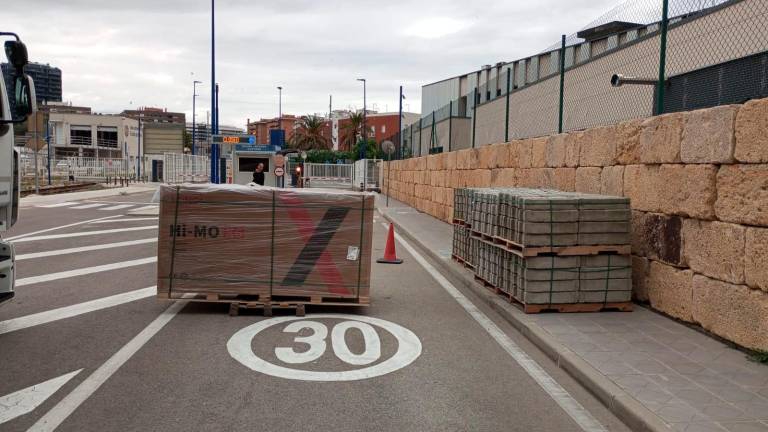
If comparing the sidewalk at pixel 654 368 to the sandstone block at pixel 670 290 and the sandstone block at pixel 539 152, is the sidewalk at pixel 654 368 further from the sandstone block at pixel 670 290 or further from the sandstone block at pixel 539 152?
the sandstone block at pixel 539 152

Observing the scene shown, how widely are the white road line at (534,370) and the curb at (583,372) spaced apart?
0.64ft

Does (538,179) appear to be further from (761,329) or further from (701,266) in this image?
(761,329)

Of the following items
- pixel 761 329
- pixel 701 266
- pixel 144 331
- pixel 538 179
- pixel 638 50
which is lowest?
pixel 144 331

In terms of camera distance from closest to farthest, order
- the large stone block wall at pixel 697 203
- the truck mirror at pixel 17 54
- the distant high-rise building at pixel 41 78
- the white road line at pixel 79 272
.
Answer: the large stone block wall at pixel 697 203
the truck mirror at pixel 17 54
the distant high-rise building at pixel 41 78
the white road line at pixel 79 272

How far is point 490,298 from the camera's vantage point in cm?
883

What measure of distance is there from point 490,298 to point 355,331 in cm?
235

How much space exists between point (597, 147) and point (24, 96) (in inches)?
289

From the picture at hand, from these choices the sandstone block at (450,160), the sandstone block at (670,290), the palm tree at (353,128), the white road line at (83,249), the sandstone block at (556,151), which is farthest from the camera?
the palm tree at (353,128)

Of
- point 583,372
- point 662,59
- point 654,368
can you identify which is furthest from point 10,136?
point 662,59

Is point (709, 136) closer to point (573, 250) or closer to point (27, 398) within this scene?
point (573, 250)

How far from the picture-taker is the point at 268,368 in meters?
5.86

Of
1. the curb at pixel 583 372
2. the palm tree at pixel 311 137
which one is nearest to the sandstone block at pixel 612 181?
the curb at pixel 583 372

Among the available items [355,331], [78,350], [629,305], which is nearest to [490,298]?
[629,305]

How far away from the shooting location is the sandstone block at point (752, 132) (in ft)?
19.5
